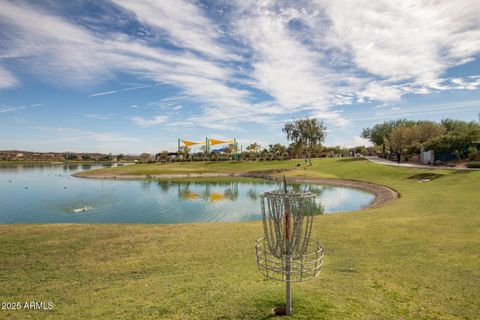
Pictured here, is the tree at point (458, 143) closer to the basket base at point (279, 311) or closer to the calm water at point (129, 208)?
the calm water at point (129, 208)

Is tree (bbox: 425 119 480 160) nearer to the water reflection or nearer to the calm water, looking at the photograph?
the calm water

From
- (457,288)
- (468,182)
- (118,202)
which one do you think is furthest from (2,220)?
(468,182)

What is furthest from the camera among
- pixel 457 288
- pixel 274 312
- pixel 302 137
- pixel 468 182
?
pixel 302 137

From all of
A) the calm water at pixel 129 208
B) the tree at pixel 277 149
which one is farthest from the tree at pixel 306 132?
the calm water at pixel 129 208

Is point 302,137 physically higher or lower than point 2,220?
higher

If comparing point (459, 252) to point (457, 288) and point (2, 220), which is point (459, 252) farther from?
point (2, 220)

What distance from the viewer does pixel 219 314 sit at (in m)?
6.12

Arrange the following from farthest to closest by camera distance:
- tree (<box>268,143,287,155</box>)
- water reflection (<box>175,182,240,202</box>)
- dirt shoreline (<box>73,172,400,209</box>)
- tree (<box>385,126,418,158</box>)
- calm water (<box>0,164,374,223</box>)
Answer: tree (<box>268,143,287,155</box>), tree (<box>385,126,418,158</box>), water reflection (<box>175,182,240,202</box>), dirt shoreline (<box>73,172,400,209</box>), calm water (<box>0,164,374,223</box>)

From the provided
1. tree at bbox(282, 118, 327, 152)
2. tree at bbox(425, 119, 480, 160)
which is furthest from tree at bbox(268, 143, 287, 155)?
tree at bbox(425, 119, 480, 160)

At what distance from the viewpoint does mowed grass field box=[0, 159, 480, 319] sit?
650 cm

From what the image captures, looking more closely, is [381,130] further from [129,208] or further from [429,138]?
[129,208]

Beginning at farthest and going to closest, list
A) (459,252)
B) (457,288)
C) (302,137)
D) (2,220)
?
1. (302,137)
2. (2,220)
3. (459,252)
4. (457,288)

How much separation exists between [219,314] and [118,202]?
27.8 meters

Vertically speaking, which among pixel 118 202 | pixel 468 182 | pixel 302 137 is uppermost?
pixel 302 137
